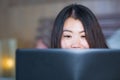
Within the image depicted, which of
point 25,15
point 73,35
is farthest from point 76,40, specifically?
point 25,15

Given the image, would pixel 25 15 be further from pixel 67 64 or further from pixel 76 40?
pixel 67 64

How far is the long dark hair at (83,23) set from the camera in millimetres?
647

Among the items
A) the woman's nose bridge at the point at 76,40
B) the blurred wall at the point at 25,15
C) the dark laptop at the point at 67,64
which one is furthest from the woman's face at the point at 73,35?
the blurred wall at the point at 25,15

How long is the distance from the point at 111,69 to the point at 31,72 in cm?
10

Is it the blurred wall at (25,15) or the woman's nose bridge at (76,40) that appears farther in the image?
the blurred wall at (25,15)

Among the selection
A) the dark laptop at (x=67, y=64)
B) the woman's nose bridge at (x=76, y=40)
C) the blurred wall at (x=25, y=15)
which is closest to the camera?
the dark laptop at (x=67, y=64)

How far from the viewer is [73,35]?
0.62 meters

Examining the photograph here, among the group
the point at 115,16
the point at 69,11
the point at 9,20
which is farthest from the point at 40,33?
the point at 69,11

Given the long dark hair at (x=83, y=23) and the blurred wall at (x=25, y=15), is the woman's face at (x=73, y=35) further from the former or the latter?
the blurred wall at (x=25, y=15)

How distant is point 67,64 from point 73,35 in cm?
22

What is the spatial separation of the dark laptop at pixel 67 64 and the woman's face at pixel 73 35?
0.17 m

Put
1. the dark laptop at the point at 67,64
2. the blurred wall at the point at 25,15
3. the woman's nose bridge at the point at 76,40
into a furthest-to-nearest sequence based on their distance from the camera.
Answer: the blurred wall at the point at 25,15, the woman's nose bridge at the point at 76,40, the dark laptop at the point at 67,64

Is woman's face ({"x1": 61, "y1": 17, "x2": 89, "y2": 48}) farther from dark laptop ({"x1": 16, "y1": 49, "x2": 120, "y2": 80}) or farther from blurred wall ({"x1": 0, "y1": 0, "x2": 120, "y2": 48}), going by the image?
blurred wall ({"x1": 0, "y1": 0, "x2": 120, "y2": 48})

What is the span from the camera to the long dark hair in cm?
65
